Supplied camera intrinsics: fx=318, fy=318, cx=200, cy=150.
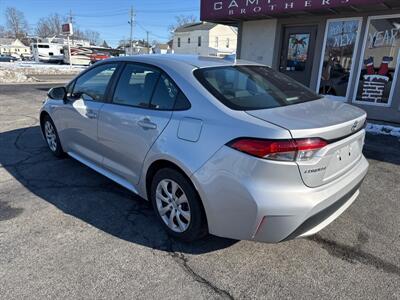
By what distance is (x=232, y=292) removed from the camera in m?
2.27

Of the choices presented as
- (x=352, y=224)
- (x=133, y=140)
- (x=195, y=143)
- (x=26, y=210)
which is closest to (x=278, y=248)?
(x=352, y=224)

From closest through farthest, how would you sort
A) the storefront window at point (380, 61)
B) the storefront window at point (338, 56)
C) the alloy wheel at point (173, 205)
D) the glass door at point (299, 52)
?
the alloy wheel at point (173, 205)
the storefront window at point (380, 61)
the storefront window at point (338, 56)
the glass door at point (299, 52)

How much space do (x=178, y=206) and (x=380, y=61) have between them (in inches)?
277

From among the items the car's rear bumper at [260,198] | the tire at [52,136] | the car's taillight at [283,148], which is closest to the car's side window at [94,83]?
the tire at [52,136]

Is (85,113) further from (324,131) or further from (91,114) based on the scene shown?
(324,131)

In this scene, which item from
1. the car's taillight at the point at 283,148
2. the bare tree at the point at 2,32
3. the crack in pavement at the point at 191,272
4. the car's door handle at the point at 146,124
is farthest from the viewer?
the bare tree at the point at 2,32

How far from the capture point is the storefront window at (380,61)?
729 cm

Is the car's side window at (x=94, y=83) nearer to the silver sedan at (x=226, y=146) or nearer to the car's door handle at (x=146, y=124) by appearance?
the silver sedan at (x=226, y=146)

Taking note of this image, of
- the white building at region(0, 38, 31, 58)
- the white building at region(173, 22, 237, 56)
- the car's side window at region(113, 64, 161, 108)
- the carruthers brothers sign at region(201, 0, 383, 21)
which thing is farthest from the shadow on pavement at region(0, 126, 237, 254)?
the white building at region(0, 38, 31, 58)

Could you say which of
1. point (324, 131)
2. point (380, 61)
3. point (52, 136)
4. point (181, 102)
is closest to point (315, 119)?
point (324, 131)

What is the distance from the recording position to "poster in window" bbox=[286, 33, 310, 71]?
8719 mm

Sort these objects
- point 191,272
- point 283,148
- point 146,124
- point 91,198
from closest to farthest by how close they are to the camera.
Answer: point 283,148 < point 191,272 < point 146,124 < point 91,198

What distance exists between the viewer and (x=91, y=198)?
3621 mm

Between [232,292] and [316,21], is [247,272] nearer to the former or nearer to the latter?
[232,292]
